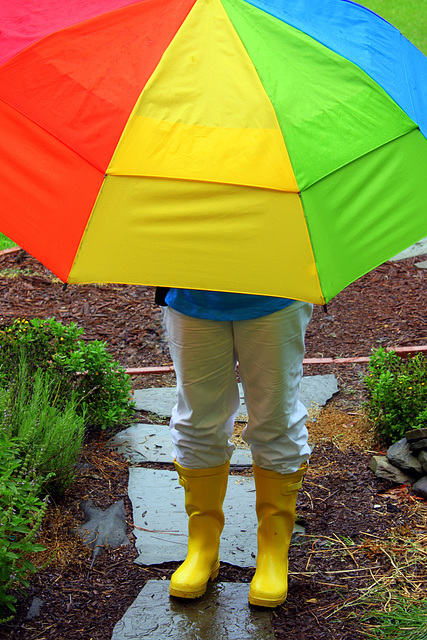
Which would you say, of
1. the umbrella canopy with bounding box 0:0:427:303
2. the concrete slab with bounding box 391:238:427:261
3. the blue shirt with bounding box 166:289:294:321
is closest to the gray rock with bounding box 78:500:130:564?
the blue shirt with bounding box 166:289:294:321

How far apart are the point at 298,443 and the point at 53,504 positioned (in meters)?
1.24

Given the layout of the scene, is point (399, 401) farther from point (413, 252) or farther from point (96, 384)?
point (413, 252)

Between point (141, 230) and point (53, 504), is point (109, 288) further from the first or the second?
point (141, 230)

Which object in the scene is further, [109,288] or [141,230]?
[109,288]

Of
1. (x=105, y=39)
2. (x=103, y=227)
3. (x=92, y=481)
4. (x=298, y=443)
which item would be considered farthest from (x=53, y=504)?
(x=105, y=39)

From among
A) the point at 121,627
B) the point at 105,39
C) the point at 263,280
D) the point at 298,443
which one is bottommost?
the point at 121,627

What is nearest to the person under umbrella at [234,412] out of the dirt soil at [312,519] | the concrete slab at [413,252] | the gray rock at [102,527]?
the dirt soil at [312,519]

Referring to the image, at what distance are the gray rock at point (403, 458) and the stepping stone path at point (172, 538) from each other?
0.63 meters

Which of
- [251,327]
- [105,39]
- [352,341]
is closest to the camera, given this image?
[105,39]

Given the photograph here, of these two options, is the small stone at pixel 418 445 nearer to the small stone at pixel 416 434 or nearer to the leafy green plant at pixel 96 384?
the small stone at pixel 416 434

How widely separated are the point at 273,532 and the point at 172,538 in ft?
1.88

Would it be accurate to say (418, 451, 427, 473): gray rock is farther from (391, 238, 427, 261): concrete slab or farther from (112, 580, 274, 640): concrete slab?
(391, 238, 427, 261): concrete slab

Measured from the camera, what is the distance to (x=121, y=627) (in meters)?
2.57

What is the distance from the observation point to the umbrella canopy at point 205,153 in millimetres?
1865
